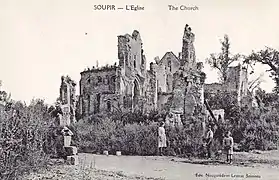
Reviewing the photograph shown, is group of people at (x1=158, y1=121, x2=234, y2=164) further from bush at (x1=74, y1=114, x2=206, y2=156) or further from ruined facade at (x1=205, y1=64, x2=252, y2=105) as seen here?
ruined facade at (x1=205, y1=64, x2=252, y2=105)

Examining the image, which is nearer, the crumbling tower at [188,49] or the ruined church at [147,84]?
the crumbling tower at [188,49]

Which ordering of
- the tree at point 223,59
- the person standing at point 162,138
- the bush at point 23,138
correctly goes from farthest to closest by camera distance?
the person standing at point 162,138 < the tree at point 223,59 < the bush at point 23,138

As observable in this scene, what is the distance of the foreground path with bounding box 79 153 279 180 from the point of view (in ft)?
5.77

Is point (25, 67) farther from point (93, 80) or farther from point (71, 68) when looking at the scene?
point (93, 80)

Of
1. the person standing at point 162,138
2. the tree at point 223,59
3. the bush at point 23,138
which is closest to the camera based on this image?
the bush at point 23,138

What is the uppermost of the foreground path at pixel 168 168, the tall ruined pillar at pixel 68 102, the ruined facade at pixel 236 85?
the ruined facade at pixel 236 85

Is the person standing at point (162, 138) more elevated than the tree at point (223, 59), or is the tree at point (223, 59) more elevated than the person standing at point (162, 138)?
the tree at point (223, 59)

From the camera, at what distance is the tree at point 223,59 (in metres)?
1.84

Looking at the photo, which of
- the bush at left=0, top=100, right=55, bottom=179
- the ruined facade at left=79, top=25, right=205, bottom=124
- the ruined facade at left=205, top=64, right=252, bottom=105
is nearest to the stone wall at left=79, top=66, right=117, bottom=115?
the ruined facade at left=79, top=25, right=205, bottom=124

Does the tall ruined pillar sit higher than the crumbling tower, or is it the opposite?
the crumbling tower

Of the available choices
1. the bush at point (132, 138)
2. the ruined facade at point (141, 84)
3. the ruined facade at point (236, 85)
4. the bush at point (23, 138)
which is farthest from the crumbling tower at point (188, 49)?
the bush at point (23, 138)

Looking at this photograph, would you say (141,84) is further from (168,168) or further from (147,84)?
(168,168)

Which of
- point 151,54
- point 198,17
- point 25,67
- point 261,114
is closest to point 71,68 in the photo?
point 25,67

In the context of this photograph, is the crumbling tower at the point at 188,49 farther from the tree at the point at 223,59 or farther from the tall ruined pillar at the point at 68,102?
the tall ruined pillar at the point at 68,102
